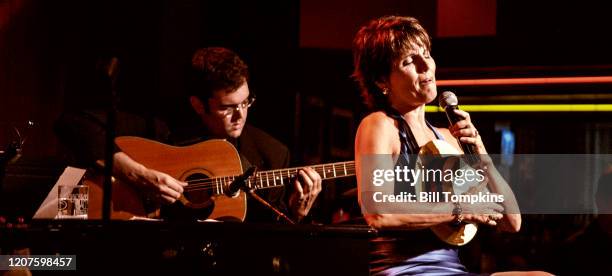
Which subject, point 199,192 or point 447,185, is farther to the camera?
point 199,192

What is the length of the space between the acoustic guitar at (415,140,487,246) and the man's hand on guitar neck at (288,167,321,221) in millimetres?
940

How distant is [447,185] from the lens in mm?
2602

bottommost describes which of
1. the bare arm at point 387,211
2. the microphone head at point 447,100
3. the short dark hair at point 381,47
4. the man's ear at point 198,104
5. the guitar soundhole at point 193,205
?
the guitar soundhole at point 193,205

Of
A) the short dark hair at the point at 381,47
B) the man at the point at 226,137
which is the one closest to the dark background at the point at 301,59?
the man at the point at 226,137

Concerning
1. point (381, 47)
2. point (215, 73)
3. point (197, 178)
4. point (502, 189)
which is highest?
point (381, 47)

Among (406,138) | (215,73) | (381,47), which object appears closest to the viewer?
(406,138)

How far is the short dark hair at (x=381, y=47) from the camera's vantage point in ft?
8.99

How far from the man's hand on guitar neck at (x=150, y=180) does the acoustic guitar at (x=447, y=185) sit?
1365 millimetres

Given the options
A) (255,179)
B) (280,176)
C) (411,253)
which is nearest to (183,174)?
(255,179)

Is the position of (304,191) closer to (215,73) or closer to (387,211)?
(215,73)

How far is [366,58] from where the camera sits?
282 cm

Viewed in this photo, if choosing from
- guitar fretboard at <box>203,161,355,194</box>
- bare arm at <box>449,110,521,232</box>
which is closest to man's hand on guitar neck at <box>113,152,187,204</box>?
guitar fretboard at <box>203,161,355,194</box>

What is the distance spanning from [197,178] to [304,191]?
1.86 ft

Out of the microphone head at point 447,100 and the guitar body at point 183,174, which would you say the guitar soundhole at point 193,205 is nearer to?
the guitar body at point 183,174
